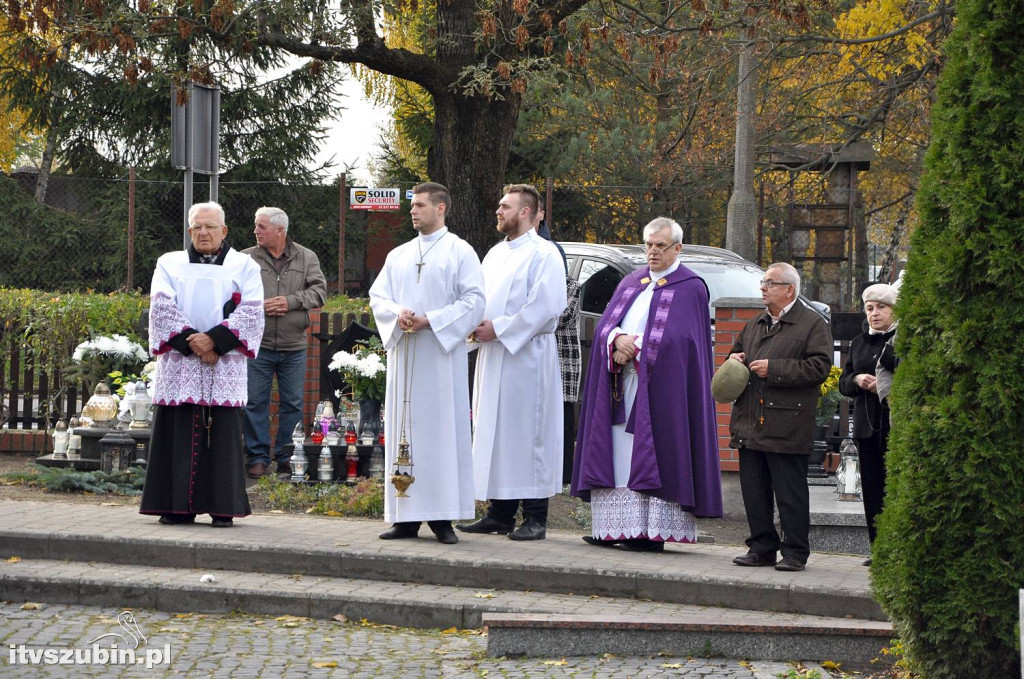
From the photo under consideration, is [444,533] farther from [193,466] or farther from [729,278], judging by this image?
[729,278]

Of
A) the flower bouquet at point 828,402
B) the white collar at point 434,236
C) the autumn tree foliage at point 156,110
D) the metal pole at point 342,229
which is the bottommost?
the flower bouquet at point 828,402

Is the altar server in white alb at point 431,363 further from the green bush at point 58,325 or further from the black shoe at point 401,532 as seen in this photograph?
the green bush at point 58,325

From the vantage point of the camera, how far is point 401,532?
28.3 feet

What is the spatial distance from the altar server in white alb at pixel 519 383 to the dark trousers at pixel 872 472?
1901mm

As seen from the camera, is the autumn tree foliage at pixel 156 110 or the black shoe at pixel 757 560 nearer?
the black shoe at pixel 757 560

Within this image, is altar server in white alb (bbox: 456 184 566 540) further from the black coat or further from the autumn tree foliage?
the autumn tree foliage

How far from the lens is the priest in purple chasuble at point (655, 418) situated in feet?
27.8

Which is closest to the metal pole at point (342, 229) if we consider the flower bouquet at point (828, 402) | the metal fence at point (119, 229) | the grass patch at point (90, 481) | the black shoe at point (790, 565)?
the metal fence at point (119, 229)

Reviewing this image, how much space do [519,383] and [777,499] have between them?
6.03 feet

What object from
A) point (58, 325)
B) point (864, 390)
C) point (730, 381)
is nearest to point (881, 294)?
point (864, 390)

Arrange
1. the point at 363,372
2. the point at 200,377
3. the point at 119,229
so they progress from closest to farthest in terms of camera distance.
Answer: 1. the point at 200,377
2. the point at 363,372
3. the point at 119,229

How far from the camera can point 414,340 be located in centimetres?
871

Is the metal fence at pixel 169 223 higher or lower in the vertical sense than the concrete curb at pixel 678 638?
higher

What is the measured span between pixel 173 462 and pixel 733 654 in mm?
4018
